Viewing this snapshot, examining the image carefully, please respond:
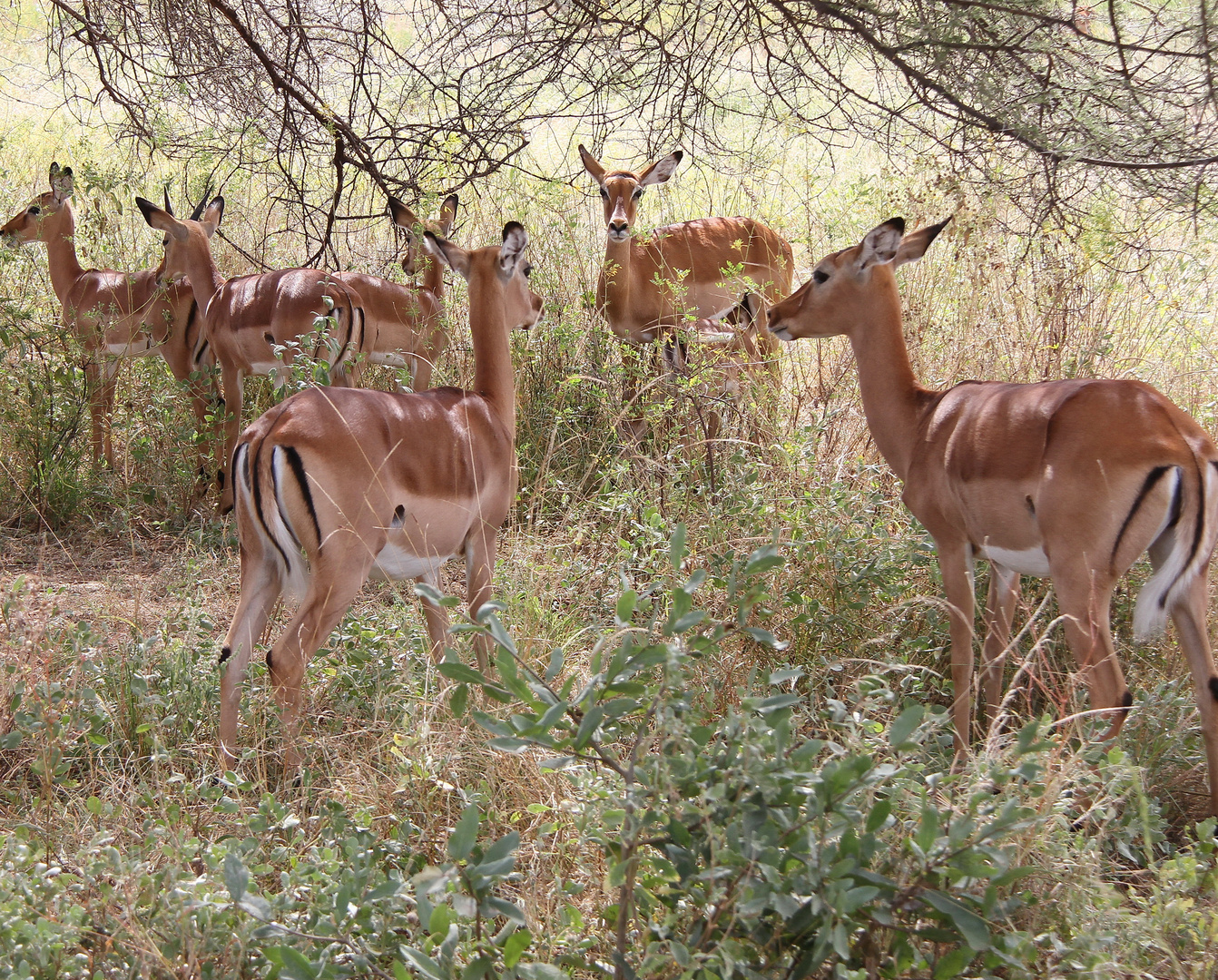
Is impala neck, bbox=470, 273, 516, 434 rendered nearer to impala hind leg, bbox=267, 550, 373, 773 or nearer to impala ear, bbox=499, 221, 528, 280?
impala ear, bbox=499, 221, 528, 280

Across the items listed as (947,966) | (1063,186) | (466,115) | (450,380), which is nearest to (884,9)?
(1063,186)

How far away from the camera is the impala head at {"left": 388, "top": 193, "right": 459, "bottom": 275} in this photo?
529cm

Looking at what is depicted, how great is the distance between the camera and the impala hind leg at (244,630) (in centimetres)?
315

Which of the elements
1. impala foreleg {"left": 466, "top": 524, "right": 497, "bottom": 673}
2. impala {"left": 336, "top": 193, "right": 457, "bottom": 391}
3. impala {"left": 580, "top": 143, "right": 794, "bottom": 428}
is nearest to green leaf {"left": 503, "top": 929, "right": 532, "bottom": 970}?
impala foreleg {"left": 466, "top": 524, "right": 497, "bottom": 673}

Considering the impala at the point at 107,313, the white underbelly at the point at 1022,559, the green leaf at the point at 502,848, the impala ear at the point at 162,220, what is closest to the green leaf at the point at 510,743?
the green leaf at the point at 502,848

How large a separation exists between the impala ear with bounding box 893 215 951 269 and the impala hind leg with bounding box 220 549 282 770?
7.92ft

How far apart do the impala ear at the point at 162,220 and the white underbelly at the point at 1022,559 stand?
15.0 feet

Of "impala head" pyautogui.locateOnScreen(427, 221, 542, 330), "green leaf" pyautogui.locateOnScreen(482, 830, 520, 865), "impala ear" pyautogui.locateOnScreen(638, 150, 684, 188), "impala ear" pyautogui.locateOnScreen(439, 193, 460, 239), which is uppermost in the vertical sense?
"impala ear" pyautogui.locateOnScreen(638, 150, 684, 188)

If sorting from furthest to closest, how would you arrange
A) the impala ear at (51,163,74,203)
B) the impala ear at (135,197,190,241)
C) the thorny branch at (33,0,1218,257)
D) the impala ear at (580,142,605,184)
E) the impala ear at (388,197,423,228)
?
the impala ear at (580,142,605,184) < the impala ear at (51,163,74,203) < the impala ear at (135,197,190,241) < the impala ear at (388,197,423,228) < the thorny branch at (33,0,1218,257)

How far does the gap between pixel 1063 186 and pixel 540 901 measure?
4250 mm

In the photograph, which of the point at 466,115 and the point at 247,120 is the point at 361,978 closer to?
the point at 466,115

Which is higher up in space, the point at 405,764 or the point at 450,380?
the point at 450,380

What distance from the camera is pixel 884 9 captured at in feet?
15.9

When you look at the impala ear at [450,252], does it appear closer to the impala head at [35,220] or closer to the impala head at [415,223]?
the impala head at [415,223]
